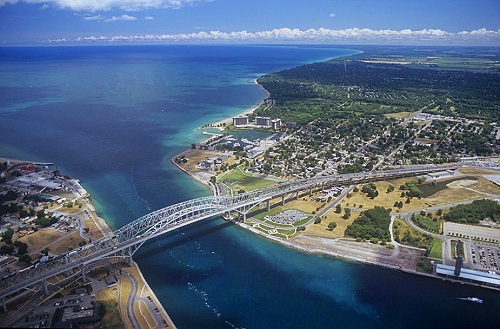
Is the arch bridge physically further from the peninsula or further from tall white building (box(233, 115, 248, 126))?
tall white building (box(233, 115, 248, 126))

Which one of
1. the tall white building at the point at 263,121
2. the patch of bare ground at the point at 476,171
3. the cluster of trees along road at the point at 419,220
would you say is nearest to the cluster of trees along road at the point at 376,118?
the patch of bare ground at the point at 476,171

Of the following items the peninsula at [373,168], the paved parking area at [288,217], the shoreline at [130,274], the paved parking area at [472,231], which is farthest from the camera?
the paved parking area at [288,217]

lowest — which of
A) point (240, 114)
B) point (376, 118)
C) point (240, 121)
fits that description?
point (240, 114)

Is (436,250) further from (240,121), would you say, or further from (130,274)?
(240,121)

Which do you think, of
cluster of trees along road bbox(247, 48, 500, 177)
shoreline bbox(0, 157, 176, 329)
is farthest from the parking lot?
shoreline bbox(0, 157, 176, 329)

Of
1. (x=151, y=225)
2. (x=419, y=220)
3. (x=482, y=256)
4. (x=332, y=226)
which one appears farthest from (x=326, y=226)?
(x=151, y=225)

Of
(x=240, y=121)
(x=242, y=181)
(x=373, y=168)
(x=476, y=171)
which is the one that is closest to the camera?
(x=242, y=181)

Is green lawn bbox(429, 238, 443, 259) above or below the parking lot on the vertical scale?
below

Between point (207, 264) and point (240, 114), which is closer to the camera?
point (207, 264)

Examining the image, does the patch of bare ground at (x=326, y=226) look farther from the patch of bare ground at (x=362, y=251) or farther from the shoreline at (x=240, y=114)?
Answer: the shoreline at (x=240, y=114)

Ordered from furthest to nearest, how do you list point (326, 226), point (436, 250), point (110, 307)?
point (326, 226), point (436, 250), point (110, 307)

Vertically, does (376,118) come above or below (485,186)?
above

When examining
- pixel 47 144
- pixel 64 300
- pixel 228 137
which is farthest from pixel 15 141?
pixel 64 300
